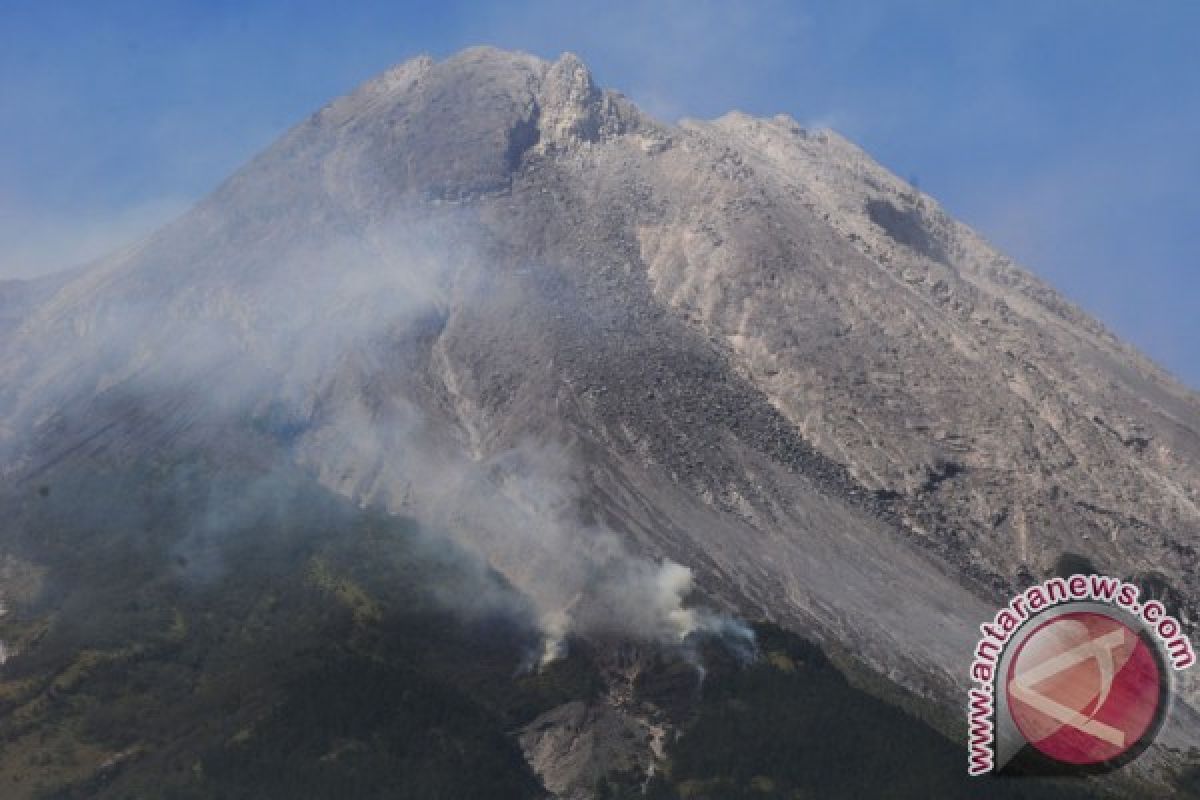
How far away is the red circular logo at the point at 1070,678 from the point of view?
2203 inches

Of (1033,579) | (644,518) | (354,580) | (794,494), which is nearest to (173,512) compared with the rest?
(354,580)

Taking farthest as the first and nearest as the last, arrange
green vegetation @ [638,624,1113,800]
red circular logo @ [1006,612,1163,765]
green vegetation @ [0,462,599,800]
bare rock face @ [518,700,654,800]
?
1. bare rock face @ [518,700,654,800]
2. green vegetation @ [0,462,599,800]
3. green vegetation @ [638,624,1113,800]
4. red circular logo @ [1006,612,1163,765]

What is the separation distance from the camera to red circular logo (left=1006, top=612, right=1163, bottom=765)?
55969 mm

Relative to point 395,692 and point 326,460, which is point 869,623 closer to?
point 395,692

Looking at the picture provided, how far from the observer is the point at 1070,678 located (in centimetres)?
5619

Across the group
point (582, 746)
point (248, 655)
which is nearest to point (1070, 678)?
point (582, 746)

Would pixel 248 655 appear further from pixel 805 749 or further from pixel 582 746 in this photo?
pixel 805 749

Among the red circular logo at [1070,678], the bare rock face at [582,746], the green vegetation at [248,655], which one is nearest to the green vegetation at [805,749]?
the bare rock face at [582,746]

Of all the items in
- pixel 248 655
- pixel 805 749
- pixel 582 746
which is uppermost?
pixel 805 749

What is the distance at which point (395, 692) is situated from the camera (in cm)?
12462

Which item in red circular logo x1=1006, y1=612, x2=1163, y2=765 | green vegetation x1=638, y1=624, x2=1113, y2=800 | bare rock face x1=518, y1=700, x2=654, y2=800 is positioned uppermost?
red circular logo x1=1006, y1=612, x2=1163, y2=765

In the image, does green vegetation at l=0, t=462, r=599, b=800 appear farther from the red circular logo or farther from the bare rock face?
the red circular logo

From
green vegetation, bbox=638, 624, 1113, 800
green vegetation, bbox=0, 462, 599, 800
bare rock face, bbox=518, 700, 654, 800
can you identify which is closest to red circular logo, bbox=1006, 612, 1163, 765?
green vegetation, bbox=638, 624, 1113, 800

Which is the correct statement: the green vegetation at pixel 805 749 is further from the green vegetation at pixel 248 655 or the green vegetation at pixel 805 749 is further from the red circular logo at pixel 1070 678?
the red circular logo at pixel 1070 678
